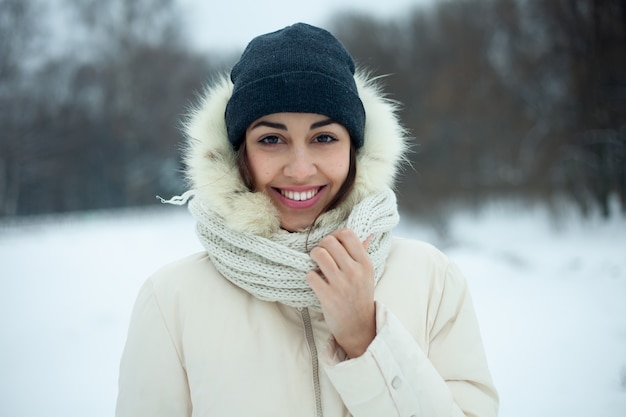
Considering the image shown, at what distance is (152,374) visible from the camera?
1.15 metres

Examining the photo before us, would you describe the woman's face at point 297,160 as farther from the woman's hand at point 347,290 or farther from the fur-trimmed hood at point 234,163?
the woman's hand at point 347,290

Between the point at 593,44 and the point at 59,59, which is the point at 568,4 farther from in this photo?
the point at 59,59

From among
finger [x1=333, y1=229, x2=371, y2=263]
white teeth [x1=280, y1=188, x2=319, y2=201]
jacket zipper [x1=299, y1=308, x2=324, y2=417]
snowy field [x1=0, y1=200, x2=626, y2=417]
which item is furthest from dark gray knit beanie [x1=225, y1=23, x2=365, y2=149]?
snowy field [x1=0, y1=200, x2=626, y2=417]

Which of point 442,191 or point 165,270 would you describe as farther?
point 442,191

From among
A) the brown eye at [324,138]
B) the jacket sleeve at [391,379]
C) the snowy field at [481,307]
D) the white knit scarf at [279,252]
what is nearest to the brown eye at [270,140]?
the brown eye at [324,138]

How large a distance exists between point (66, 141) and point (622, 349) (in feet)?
61.4

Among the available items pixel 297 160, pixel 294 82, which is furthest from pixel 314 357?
pixel 294 82

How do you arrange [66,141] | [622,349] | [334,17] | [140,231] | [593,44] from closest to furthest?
[622,349], [593,44], [140,231], [334,17], [66,141]

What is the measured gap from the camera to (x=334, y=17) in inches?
643

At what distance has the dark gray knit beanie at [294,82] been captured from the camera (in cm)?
120

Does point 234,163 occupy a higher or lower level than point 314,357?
higher

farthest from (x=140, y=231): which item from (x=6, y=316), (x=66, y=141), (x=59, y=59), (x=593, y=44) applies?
(x=593, y=44)

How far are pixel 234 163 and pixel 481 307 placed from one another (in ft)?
16.8

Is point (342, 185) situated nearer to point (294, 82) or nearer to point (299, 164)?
point (299, 164)
